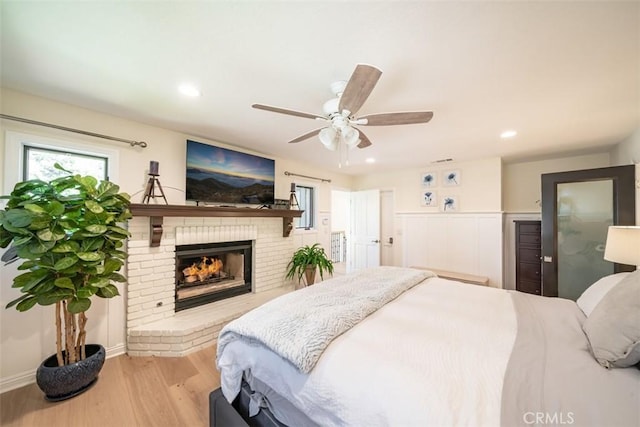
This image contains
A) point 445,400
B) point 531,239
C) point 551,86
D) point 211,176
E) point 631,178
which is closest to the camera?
point 445,400

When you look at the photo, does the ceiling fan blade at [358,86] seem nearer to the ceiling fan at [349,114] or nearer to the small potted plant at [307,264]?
the ceiling fan at [349,114]

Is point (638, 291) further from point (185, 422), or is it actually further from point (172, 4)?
point (185, 422)

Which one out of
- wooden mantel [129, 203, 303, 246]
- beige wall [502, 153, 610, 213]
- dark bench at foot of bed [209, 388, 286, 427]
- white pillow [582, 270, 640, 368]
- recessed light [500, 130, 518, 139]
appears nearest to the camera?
white pillow [582, 270, 640, 368]

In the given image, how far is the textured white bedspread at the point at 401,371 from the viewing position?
0.82 meters

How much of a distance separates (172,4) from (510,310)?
8.61 ft

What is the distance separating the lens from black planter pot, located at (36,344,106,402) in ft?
5.60

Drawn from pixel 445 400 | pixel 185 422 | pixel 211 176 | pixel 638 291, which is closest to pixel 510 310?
pixel 638 291

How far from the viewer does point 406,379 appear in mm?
909

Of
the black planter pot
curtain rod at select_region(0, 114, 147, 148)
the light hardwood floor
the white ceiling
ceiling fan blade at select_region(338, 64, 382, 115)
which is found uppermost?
the white ceiling

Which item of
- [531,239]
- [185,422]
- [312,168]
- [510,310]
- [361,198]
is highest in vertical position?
[312,168]

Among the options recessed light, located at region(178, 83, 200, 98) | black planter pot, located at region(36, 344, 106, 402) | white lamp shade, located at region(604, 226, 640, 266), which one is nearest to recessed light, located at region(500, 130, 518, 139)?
white lamp shade, located at region(604, 226, 640, 266)

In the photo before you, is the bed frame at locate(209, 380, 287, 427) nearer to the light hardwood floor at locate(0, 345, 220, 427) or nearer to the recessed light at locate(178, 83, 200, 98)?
the light hardwood floor at locate(0, 345, 220, 427)

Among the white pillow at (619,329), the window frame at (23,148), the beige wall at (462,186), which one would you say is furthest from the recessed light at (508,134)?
the window frame at (23,148)

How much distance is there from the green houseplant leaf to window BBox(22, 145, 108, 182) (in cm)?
46
